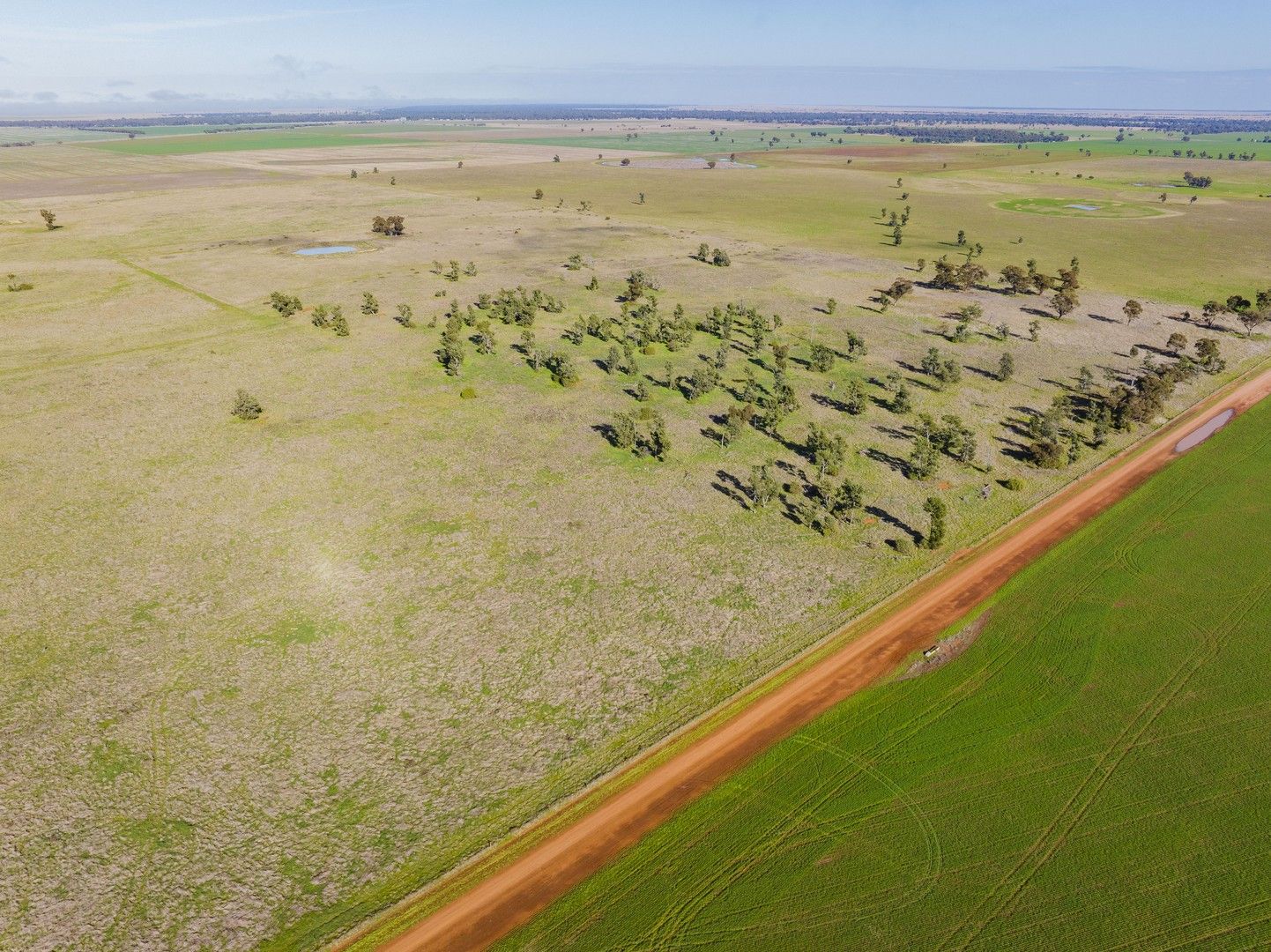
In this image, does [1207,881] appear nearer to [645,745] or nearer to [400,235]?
[645,745]

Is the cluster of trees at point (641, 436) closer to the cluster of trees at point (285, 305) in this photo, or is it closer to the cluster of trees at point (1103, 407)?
the cluster of trees at point (1103, 407)

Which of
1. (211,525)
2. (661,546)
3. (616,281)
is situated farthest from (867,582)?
(616,281)

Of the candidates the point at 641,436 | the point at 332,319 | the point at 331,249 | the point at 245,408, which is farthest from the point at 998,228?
the point at 245,408

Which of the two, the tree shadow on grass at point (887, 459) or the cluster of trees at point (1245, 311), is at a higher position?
the cluster of trees at point (1245, 311)

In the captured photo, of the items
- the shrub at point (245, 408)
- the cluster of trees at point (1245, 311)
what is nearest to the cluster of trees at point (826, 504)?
the shrub at point (245, 408)

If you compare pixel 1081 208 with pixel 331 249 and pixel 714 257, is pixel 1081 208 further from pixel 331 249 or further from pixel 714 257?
pixel 331 249

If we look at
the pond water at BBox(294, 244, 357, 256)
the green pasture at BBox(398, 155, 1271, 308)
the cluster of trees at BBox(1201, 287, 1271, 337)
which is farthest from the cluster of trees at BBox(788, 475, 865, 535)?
the pond water at BBox(294, 244, 357, 256)
